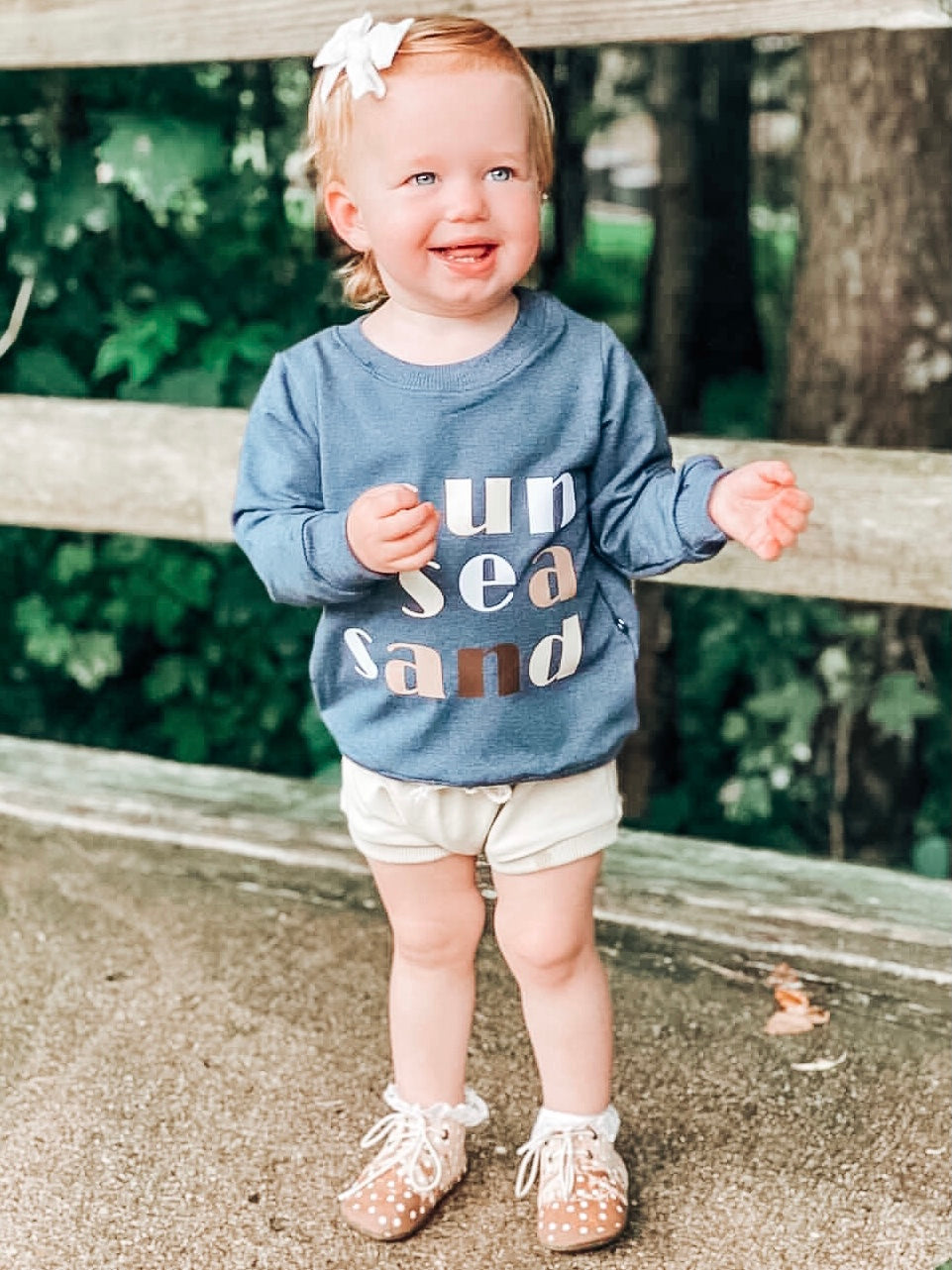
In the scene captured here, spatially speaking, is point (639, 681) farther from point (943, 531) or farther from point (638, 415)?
point (638, 415)

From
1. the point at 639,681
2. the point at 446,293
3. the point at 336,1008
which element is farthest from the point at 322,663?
the point at 639,681

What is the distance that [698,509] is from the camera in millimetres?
1769

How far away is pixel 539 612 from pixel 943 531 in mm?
776

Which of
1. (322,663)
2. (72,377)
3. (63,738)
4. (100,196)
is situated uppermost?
(100,196)

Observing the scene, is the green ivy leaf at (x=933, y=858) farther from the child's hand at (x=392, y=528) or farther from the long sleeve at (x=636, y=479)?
the child's hand at (x=392, y=528)

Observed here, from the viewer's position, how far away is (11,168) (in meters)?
3.10

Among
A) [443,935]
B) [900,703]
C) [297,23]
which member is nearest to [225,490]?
[297,23]

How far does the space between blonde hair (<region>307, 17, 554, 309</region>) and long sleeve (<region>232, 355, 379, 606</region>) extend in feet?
0.83

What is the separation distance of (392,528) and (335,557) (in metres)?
0.10

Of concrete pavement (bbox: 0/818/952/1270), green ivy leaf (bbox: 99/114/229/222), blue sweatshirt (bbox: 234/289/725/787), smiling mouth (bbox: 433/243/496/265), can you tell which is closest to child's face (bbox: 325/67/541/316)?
smiling mouth (bbox: 433/243/496/265)

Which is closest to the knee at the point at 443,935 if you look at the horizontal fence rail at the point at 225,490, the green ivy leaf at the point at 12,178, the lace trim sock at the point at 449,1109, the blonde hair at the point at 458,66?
the lace trim sock at the point at 449,1109

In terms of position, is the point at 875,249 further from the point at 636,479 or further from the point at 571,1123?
the point at 571,1123

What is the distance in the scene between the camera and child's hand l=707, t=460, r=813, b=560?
66.1 inches

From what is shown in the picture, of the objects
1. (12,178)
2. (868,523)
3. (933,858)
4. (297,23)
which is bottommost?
(933,858)
